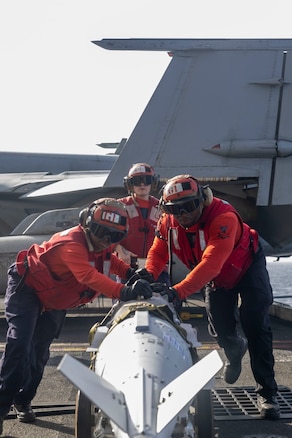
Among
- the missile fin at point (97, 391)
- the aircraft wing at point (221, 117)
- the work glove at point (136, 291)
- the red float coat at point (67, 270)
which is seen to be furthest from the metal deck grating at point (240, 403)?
the aircraft wing at point (221, 117)

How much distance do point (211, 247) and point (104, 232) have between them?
0.97 metres

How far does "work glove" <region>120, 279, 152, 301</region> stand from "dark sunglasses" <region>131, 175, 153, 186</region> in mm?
2276

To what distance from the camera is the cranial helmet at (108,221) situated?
15.2 ft

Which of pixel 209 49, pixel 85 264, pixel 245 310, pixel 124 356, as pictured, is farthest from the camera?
pixel 209 49

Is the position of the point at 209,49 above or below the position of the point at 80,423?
above

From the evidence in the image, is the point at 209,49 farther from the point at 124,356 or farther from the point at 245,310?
the point at 124,356

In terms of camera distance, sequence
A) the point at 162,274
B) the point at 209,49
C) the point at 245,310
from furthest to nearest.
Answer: the point at 209,49 < the point at 162,274 < the point at 245,310

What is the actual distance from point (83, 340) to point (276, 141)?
16.2 ft

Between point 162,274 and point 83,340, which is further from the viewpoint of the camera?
point 83,340

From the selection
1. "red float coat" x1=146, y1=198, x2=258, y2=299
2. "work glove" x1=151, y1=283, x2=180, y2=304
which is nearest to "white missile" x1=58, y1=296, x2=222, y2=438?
"work glove" x1=151, y1=283, x2=180, y2=304

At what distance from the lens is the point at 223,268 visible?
5.48 m

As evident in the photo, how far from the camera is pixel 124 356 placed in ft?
12.2

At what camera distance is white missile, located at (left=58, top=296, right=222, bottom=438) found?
→ 9.93ft

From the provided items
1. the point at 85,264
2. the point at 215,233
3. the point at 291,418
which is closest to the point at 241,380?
the point at 291,418
